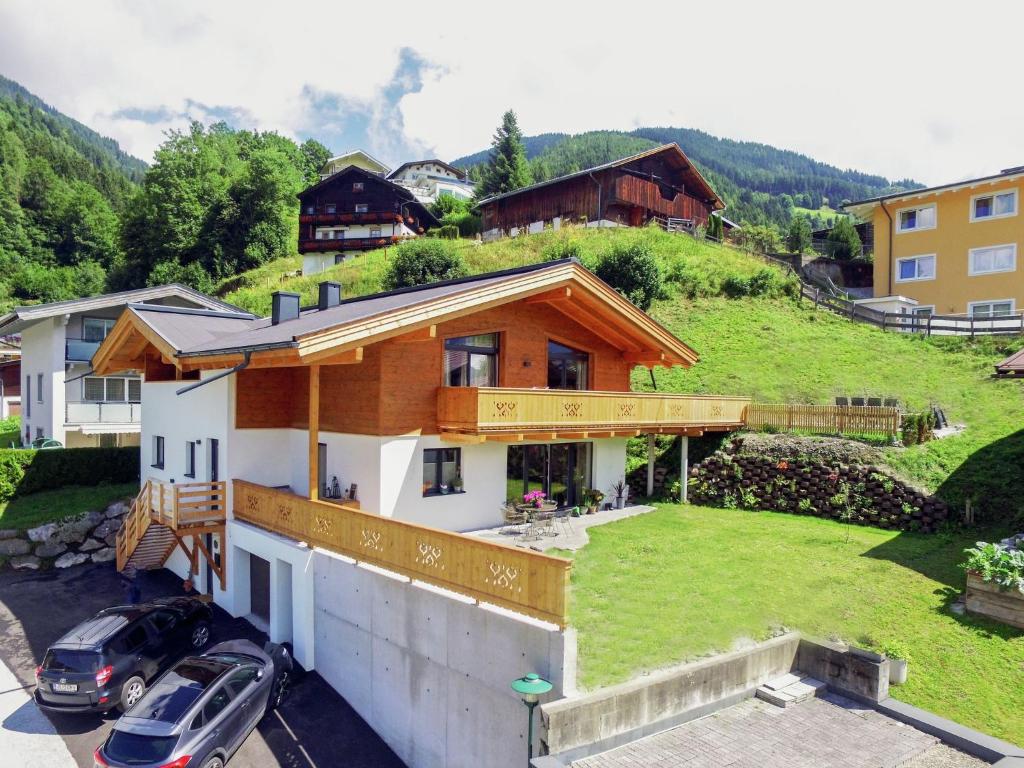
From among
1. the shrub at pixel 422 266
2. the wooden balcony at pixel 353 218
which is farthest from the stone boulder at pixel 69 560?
the wooden balcony at pixel 353 218

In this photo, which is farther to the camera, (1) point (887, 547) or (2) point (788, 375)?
(2) point (788, 375)

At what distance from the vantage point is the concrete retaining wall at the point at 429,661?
8.60 m

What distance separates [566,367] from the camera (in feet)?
65.0

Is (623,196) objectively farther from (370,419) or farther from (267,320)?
(370,419)

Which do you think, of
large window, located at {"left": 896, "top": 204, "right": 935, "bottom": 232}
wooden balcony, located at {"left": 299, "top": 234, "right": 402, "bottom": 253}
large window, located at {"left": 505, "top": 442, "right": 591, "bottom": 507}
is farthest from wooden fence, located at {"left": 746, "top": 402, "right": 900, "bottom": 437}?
wooden balcony, located at {"left": 299, "top": 234, "right": 402, "bottom": 253}

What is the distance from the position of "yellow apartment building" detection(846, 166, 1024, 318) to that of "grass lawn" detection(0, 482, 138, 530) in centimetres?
3858

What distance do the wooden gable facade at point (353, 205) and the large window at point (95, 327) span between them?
29.5 metres

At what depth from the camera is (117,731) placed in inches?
385

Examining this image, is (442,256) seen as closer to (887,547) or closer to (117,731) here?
(887,547)

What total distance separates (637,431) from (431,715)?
431 inches

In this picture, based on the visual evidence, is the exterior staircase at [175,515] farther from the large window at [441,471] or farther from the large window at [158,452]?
the large window at [441,471]

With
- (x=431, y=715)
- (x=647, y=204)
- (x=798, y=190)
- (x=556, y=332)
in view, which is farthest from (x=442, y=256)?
(x=798, y=190)

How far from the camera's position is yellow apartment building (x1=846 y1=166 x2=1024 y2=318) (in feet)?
103

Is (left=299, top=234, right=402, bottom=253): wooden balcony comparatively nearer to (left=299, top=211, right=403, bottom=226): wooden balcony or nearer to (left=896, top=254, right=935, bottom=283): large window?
(left=299, top=211, right=403, bottom=226): wooden balcony
